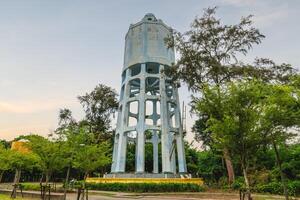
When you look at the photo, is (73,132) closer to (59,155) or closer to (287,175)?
(59,155)

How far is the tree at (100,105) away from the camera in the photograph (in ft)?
137

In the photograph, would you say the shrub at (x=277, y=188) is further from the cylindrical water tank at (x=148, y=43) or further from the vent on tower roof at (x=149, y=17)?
the vent on tower roof at (x=149, y=17)

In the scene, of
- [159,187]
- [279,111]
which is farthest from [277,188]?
[279,111]

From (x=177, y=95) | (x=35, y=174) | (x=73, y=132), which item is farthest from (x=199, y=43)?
(x=35, y=174)

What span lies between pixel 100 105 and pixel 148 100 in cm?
1247

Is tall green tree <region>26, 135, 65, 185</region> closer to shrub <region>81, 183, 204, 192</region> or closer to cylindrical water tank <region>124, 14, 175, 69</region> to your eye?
shrub <region>81, 183, 204, 192</region>

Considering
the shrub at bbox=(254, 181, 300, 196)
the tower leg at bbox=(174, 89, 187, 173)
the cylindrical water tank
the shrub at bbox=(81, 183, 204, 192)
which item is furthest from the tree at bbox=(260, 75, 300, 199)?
the cylindrical water tank

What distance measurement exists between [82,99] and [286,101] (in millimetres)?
33493

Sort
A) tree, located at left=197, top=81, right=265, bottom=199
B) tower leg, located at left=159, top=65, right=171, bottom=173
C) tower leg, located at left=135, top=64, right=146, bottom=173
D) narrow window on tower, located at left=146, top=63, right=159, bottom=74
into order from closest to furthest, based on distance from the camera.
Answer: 1. tree, located at left=197, top=81, right=265, bottom=199
2. tower leg, located at left=159, top=65, right=171, bottom=173
3. tower leg, located at left=135, top=64, right=146, bottom=173
4. narrow window on tower, located at left=146, top=63, right=159, bottom=74

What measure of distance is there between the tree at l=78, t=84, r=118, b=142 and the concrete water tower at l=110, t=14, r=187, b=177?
8.42 metres

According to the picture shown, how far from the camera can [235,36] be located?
26312 mm

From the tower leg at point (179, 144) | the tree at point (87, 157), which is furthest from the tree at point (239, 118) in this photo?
the tower leg at point (179, 144)

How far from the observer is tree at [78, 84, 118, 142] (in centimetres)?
4166

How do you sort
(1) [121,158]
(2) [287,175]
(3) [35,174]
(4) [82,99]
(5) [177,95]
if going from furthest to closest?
(3) [35,174]
(4) [82,99]
(5) [177,95]
(1) [121,158]
(2) [287,175]
